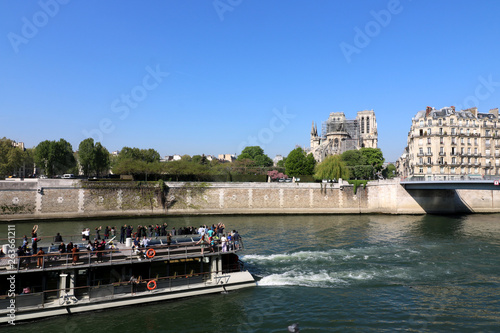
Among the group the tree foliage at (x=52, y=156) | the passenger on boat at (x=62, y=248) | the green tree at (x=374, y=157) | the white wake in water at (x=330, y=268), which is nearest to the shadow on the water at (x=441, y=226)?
the white wake in water at (x=330, y=268)

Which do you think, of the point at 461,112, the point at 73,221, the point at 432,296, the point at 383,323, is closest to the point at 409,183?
the point at 461,112

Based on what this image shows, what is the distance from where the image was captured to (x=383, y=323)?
16.2 meters

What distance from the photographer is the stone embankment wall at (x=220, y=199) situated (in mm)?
46812

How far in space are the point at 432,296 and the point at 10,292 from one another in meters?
21.8

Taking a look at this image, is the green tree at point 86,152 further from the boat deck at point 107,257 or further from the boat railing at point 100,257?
the boat railing at point 100,257

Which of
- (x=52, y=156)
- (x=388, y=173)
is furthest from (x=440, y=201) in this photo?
(x=388, y=173)

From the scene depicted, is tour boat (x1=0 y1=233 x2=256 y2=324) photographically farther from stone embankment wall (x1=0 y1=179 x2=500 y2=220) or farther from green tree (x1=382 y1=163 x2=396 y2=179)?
green tree (x1=382 y1=163 x2=396 y2=179)

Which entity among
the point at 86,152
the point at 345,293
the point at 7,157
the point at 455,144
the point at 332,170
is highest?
the point at 455,144

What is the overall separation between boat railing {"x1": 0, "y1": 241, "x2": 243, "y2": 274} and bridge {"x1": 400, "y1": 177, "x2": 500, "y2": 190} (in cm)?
4133

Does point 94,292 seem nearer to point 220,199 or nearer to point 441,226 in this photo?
point 220,199

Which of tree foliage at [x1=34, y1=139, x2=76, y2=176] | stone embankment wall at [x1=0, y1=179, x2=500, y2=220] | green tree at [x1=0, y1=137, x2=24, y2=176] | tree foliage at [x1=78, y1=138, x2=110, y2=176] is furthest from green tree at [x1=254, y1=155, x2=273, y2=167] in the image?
green tree at [x1=0, y1=137, x2=24, y2=176]

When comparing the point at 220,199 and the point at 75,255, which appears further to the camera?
the point at 220,199

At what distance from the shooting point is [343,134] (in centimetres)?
14050

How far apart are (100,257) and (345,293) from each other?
13707mm
